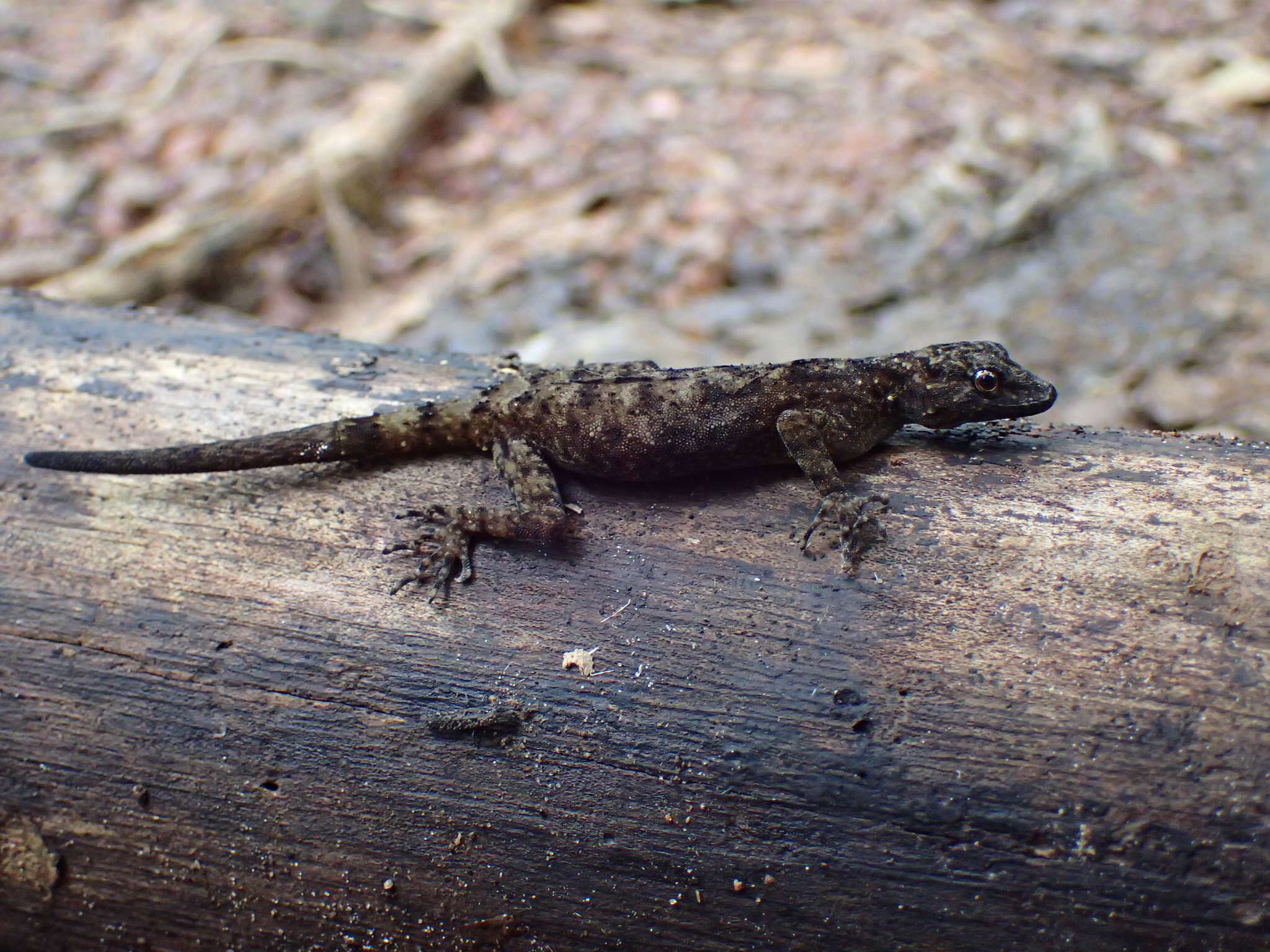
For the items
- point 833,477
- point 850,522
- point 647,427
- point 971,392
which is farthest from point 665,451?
point 971,392

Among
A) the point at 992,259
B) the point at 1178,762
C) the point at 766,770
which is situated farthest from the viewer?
the point at 992,259

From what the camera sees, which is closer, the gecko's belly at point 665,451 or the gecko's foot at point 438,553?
the gecko's foot at point 438,553

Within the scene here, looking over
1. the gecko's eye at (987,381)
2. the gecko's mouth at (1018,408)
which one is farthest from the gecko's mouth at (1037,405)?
the gecko's eye at (987,381)

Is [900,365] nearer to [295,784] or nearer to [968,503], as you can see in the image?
[968,503]

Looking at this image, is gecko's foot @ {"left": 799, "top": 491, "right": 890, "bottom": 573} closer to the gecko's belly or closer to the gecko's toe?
the gecko's belly

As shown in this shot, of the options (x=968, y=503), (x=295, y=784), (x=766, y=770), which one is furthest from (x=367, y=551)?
(x=968, y=503)

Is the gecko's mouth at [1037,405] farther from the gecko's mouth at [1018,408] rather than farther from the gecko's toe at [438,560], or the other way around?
the gecko's toe at [438,560]
